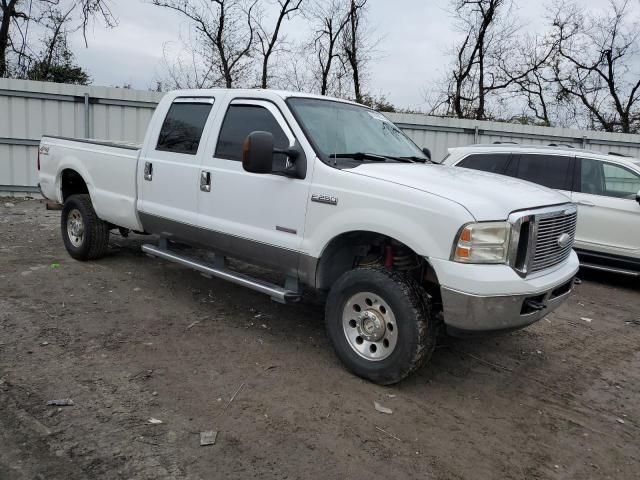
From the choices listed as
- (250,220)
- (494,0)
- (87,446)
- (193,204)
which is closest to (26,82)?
(193,204)

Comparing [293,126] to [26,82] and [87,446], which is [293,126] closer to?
[87,446]

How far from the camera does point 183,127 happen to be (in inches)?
213

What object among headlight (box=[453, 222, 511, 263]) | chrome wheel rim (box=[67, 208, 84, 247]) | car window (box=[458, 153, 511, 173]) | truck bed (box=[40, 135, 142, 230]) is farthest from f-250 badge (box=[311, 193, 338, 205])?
car window (box=[458, 153, 511, 173])

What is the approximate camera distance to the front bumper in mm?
3453

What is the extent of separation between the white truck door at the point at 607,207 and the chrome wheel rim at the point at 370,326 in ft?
15.4

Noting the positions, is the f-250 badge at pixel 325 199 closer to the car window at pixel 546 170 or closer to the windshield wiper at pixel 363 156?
the windshield wiper at pixel 363 156

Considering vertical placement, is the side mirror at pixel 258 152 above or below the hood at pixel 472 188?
above

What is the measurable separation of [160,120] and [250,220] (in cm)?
185

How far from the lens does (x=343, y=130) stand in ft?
15.3

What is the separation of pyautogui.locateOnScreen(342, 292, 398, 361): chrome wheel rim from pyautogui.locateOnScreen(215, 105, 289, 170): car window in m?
1.37

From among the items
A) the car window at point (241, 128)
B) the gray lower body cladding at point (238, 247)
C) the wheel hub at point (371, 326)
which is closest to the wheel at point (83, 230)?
the gray lower body cladding at point (238, 247)

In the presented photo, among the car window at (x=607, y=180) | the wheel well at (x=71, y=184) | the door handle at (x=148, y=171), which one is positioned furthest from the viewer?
the car window at (x=607, y=180)

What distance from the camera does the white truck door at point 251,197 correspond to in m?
4.32

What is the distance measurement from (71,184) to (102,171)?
1218mm
